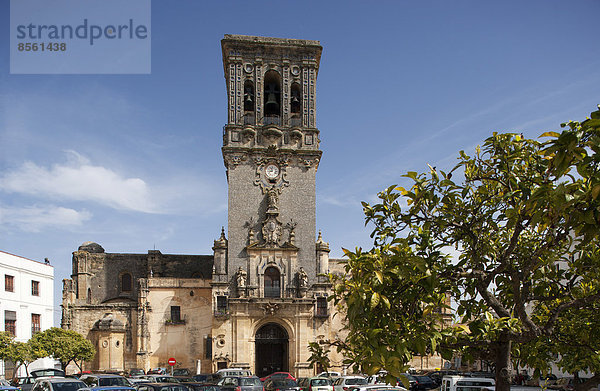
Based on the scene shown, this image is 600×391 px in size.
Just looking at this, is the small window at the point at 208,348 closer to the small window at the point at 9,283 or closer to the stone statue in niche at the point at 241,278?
the stone statue in niche at the point at 241,278

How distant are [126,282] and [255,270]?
44.2 feet

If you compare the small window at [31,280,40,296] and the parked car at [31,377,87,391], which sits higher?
the small window at [31,280,40,296]

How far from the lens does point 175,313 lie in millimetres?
41469

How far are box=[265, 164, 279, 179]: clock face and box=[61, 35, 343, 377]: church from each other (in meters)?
0.08

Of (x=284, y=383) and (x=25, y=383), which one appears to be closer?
(x=284, y=383)

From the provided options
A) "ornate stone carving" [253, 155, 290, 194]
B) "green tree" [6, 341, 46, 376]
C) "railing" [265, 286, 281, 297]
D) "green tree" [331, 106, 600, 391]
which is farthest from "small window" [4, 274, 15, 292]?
"green tree" [331, 106, 600, 391]

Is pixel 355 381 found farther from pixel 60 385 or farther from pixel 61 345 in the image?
pixel 61 345

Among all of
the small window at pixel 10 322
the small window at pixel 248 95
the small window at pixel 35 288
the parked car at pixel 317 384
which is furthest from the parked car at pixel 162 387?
the small window at pixel 35 288

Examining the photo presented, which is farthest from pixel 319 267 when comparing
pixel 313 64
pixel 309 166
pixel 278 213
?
pixel 313 64

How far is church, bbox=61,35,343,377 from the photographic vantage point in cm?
3856

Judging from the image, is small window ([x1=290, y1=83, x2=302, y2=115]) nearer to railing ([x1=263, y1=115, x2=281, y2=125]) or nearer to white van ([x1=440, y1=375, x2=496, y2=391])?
railing ([x1=263, y1=115, x2=281, y2=125])

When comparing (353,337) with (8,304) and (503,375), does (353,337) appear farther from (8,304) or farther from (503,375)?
(8,304)

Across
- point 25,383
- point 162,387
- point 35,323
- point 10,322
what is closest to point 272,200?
point 25,383

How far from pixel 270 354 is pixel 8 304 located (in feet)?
61.8
